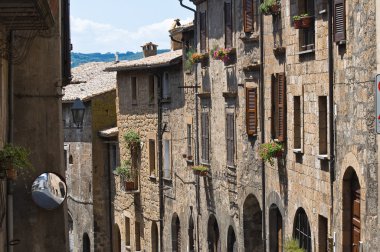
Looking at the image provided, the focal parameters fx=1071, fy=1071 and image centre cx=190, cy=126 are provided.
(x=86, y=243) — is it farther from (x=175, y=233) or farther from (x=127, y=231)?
(x=175, y=233)

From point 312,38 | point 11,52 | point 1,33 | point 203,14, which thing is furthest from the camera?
point 203,14

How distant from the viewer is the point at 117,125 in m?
39.9

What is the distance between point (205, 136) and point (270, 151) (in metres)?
7.67

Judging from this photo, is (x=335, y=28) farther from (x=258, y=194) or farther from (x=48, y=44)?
(x=258, y=194)

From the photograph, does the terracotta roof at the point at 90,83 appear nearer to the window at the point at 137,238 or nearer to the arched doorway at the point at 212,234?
the window at the point at 137,238

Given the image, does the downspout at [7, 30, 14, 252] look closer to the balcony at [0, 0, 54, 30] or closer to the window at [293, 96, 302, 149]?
the balcony at [0, 0, 54, 30]

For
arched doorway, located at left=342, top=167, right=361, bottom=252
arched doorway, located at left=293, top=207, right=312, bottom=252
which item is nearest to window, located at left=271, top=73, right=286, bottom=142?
arched doorway, located at left=293, top=207, right=312, bottom=252

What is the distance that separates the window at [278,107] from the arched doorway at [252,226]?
321 centimetres

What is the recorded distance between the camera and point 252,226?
25.8 meters

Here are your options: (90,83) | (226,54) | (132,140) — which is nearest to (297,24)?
(226,54)

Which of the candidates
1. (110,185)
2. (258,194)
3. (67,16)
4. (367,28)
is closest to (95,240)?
(110,185)

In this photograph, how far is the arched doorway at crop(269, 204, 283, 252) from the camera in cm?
2353

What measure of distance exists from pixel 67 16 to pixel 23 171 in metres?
5.61

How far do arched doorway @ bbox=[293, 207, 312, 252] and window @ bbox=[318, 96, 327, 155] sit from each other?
2014mm
